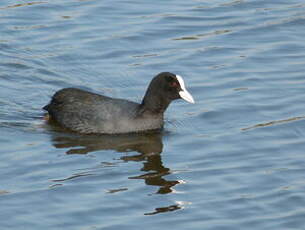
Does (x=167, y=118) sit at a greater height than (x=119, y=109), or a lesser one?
lesser

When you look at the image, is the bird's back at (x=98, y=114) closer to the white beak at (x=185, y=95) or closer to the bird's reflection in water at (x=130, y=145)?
the bird's reflection in water at (x=130, y=145)

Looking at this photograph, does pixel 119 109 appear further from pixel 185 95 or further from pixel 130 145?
pixel 185 95

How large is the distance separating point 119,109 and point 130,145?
57 cm

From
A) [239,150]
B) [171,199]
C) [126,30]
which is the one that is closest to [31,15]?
[126,30]

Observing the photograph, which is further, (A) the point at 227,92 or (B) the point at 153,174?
(A) the point at 227,92

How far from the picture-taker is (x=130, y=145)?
1044 centimetres

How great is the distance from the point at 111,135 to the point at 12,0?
530 cm

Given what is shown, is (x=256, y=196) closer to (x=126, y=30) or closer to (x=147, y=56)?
(x=147, y=56)

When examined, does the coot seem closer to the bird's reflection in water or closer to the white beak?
the white beak

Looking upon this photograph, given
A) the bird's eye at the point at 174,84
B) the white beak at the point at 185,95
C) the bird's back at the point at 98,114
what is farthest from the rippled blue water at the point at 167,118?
the bird's eye at the point at 174,84

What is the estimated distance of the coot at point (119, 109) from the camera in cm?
1075

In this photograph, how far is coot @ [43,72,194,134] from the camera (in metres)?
10.8

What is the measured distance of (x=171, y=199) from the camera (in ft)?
28.4

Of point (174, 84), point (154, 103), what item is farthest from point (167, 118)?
point (174, 84)
